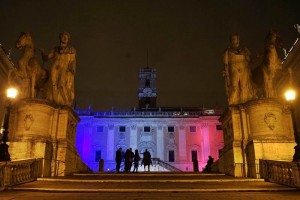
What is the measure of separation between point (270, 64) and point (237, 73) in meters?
1.41

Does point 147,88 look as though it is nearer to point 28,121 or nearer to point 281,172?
point 28,121

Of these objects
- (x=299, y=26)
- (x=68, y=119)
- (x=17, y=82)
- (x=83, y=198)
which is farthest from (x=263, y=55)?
(x=17, y=82)

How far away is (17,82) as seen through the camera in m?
30.7

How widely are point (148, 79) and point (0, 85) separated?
50.1 m

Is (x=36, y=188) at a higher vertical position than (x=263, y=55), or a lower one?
lower

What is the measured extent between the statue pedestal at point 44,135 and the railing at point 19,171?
67cm

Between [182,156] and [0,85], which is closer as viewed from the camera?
[0,85]

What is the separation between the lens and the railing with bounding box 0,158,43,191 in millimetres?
8605

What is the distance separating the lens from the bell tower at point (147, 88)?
7544cm

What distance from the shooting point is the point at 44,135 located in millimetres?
12602

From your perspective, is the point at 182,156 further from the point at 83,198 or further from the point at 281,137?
the point at 83,198

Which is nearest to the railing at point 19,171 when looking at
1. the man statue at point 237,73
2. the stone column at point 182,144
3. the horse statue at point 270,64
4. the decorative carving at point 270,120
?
the man statue at point 237,73

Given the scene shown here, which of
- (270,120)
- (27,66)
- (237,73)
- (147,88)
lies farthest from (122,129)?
(270,120)

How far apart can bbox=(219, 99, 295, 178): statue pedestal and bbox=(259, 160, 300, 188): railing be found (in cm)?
47
